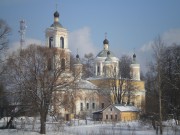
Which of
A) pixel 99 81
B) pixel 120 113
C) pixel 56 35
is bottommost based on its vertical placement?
pixel 120 113

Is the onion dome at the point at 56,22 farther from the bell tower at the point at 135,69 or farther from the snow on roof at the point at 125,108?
the bell tower at the point at 135,69

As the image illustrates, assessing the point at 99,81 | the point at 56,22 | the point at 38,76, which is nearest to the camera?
the point at 38,76

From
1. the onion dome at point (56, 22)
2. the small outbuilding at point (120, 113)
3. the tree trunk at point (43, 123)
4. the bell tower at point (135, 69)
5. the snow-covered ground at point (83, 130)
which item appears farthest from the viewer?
the bell tower at point (135, 69)

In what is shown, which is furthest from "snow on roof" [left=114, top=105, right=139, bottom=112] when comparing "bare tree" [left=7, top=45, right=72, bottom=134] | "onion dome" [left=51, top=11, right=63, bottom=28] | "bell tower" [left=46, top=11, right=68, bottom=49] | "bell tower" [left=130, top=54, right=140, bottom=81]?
"bare tree" [left=7, top=45, right=72, bottom=134]

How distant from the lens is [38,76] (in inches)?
1137

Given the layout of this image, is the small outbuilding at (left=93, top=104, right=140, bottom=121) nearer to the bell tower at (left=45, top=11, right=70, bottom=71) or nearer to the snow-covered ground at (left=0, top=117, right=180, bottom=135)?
the bell tower at (left=45, top=11, right=70, bottom=71)

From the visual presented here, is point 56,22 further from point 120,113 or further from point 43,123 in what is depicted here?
point 43,123

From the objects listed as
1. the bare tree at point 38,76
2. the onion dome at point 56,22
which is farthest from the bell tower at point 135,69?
the bare tree at point 38,76

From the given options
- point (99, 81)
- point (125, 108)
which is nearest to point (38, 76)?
point (125, 108)

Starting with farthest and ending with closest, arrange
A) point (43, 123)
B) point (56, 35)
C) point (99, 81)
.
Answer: point (99, 81) → point (56, 35) → point (43, 123)

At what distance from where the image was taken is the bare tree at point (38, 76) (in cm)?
2842

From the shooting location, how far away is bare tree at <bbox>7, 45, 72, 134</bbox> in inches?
1119

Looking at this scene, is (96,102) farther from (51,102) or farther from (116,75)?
(51,102)

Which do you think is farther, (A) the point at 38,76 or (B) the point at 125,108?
(B) the point at 125,108
